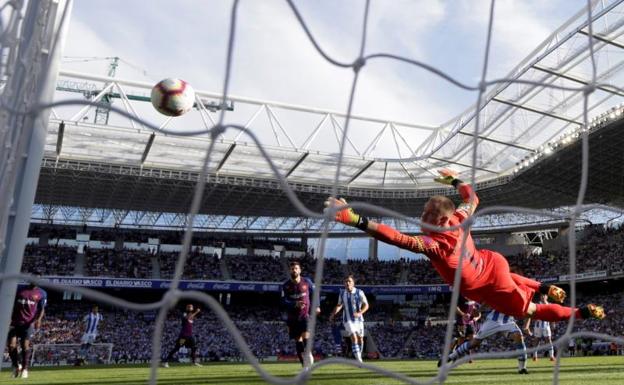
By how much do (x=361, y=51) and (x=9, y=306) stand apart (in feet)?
7.86

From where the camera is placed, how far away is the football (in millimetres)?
5555

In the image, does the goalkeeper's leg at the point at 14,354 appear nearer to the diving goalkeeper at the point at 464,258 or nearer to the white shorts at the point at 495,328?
the diving goalkeeper at the point at 464,258

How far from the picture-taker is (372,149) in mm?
23922

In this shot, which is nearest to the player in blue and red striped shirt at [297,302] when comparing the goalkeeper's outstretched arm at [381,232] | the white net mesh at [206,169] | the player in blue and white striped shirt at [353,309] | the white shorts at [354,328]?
the player in blue and white striped shirt at [353,309]

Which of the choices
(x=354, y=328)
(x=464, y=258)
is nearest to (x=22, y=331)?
(x=354, y=328)

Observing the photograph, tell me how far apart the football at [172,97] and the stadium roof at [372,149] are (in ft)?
39.1

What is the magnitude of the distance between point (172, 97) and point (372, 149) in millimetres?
18636

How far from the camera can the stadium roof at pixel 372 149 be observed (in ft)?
61.7

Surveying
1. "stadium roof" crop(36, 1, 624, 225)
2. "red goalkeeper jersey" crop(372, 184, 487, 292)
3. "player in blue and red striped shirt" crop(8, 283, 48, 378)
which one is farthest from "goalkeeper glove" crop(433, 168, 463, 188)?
"stadium roof" crop(36, 1, 624, 225)

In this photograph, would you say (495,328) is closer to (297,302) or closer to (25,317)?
(297,302)

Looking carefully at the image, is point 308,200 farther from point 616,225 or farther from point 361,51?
point 361,51

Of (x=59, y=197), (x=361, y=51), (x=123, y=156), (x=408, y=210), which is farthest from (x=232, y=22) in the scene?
(x=59, y=197)

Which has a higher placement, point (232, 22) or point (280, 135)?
point (280, 135)

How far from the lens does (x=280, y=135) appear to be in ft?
74.2
